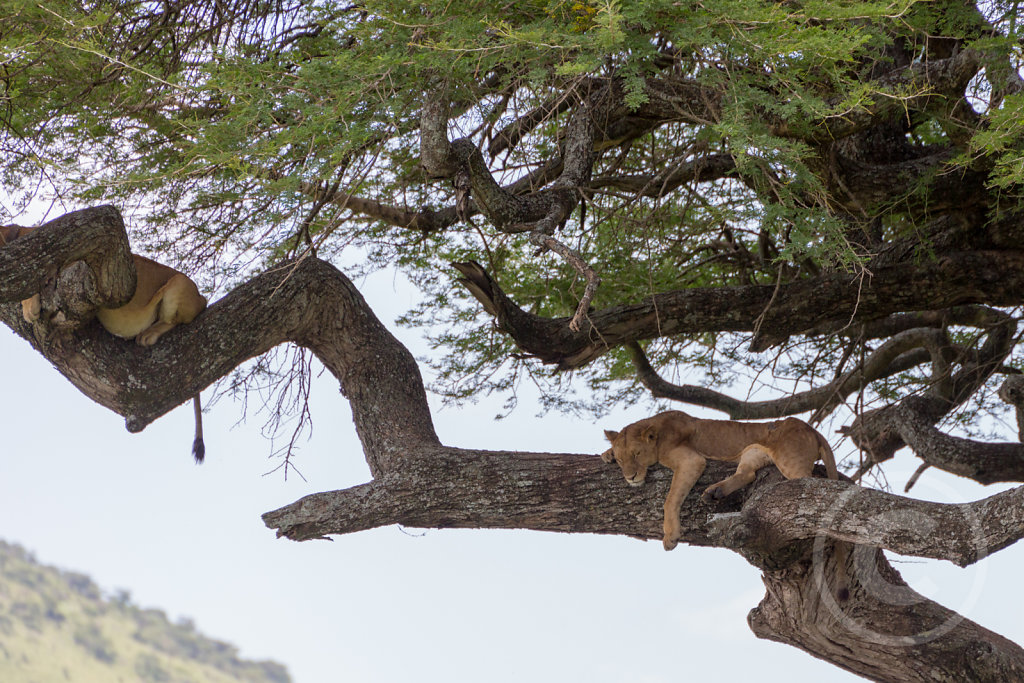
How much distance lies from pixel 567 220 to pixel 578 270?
189 cm

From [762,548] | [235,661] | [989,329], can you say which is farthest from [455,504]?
[235,661]

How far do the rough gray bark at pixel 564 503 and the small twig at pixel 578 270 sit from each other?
1.03m

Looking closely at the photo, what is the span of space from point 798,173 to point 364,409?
252cm

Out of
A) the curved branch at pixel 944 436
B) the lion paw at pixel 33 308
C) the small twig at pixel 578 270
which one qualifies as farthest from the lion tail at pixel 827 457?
the lion paw at pixel 33 308

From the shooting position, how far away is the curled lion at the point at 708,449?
3953 mm

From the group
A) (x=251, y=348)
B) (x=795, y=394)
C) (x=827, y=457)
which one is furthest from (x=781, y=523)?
(x=795, y=394)

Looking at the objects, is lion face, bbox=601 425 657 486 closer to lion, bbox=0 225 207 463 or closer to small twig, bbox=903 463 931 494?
lion, bbox=0 225 207 463

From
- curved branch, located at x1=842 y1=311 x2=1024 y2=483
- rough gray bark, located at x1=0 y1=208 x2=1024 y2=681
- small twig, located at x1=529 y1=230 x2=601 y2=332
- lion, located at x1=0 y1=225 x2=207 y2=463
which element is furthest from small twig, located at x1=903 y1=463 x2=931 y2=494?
lion, located at x1=0 y1=225 x2=207 y2=463

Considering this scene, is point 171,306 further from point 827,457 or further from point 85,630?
point 85,630

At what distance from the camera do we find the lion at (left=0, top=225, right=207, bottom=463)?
4430 mm

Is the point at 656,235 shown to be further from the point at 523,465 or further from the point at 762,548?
the point at 762,548

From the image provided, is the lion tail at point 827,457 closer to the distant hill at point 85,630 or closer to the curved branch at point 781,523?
Result: the curved branch at point 781,523

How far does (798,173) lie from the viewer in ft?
12.0

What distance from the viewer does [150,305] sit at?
14.7ft
